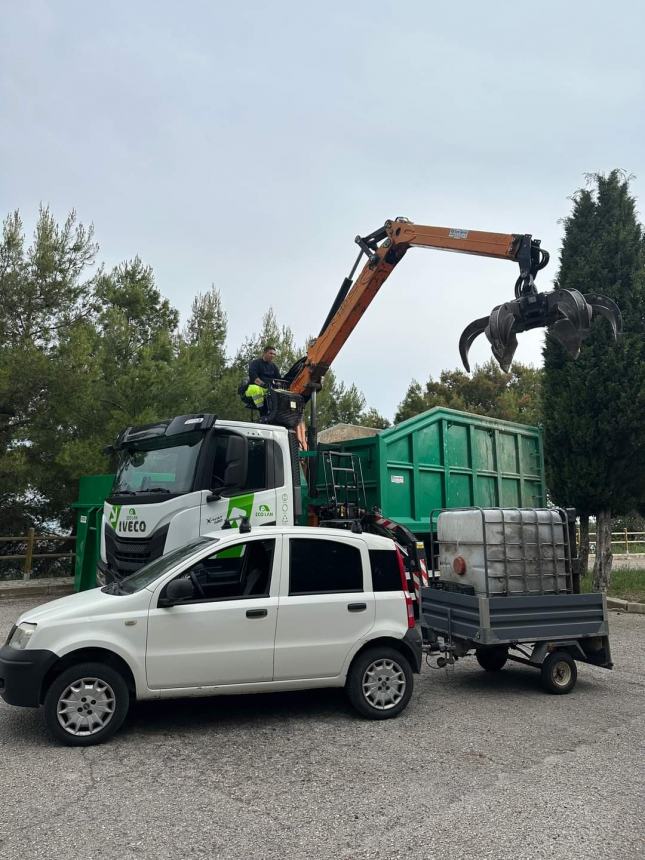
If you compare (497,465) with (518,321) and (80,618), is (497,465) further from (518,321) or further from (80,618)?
(80,618)

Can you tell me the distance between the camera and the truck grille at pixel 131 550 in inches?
302

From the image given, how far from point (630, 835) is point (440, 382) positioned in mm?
39049

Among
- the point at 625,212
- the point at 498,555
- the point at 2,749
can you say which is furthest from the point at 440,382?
the point at 2,749

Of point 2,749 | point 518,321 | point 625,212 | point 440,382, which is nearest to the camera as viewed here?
point 2,749

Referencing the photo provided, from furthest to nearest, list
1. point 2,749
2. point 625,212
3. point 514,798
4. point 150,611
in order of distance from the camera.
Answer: point 625,212, point 150,611, point 2,749, point 514,798

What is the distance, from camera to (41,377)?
1498 cm

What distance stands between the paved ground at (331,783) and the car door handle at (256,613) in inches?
35.5

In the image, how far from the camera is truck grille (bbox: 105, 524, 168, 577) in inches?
302

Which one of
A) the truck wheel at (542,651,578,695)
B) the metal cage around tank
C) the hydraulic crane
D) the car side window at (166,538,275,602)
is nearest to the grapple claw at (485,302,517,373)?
the hydraulic crane

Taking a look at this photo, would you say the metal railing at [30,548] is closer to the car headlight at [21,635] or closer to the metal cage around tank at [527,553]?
the car headlight at [21,635]

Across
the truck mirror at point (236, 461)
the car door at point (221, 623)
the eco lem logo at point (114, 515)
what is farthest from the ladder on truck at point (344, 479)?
the car door at point (221, 623)

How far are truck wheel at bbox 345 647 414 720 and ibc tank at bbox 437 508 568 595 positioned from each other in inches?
54.0

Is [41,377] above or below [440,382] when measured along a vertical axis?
below

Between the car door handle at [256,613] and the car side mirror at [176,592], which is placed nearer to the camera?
the car side mirror at [176,592]
